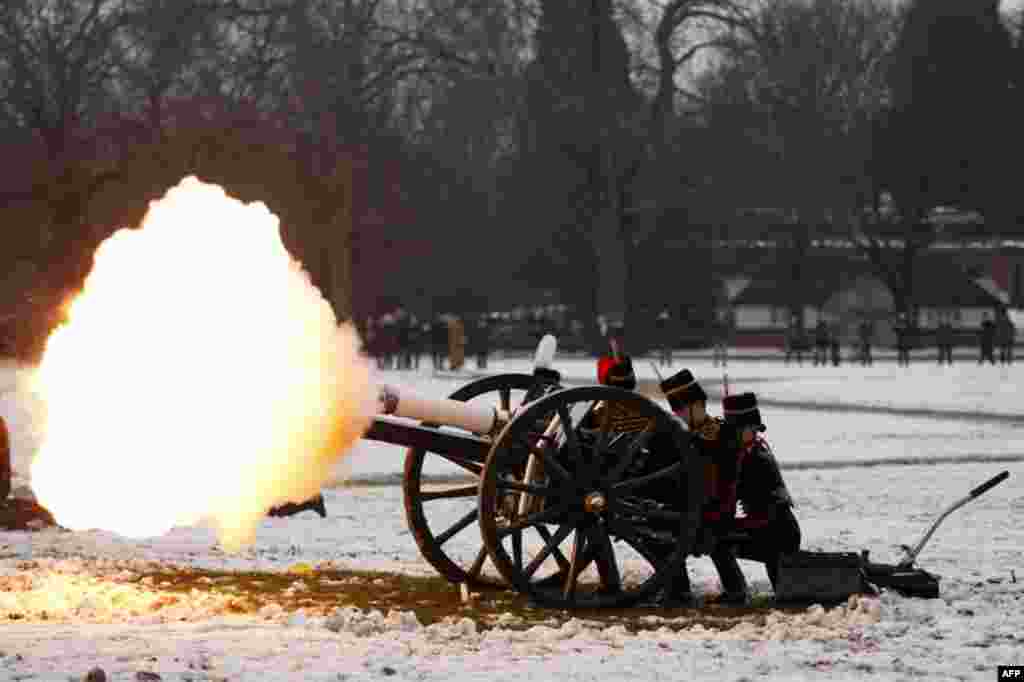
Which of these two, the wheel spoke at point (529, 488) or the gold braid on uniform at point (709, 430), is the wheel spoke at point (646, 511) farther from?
the gold braid on uniform at point (709, 430)

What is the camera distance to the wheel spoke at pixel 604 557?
12961 mm

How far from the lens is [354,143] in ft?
222

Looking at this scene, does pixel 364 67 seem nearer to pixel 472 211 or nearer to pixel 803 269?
pixel 472 211

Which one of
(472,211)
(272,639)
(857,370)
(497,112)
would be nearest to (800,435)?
(272,639)

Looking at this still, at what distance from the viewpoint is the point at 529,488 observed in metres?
12.9

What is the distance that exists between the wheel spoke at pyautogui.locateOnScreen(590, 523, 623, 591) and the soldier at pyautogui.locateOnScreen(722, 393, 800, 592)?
828 mm

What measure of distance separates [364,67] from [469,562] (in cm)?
5157

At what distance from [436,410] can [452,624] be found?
→ 184 cm

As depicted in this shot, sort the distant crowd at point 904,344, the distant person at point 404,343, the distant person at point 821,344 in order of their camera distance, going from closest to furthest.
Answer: the distant crowd at point 904,344, the distant person at point 404,343, the distant person at point 821,344

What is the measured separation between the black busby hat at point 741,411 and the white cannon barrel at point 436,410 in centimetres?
148

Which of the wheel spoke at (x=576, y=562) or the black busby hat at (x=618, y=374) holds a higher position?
the black busby hat at (x=618, y=374)

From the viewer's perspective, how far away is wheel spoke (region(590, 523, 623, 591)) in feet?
42.5

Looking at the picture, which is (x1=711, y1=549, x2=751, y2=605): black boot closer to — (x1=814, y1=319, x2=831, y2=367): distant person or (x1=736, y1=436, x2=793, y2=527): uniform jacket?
(x1=736, y1=436, x2=793, y2=527): uniform jacket

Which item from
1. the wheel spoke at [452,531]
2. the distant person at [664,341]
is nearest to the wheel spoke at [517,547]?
the wheel spoke at [452,531]
